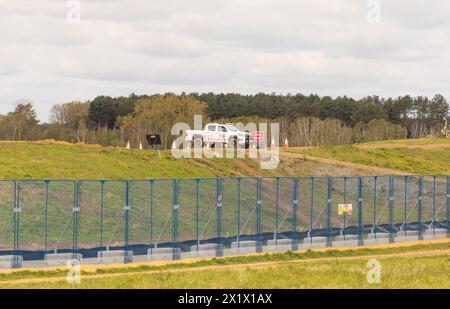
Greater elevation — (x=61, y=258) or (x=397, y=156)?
(x=397, y=156)

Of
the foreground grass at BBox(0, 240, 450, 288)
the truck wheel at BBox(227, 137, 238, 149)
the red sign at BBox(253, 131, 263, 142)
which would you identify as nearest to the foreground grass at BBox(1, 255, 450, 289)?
the foreground grass at BBox(0, 240, 450, 288)

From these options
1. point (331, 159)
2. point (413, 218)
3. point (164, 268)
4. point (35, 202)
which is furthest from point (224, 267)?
point (331, 159)

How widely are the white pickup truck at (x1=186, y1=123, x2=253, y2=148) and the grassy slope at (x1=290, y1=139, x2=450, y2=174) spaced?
5653 mm

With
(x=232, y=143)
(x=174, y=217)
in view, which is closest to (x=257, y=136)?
(x=232, y=143)

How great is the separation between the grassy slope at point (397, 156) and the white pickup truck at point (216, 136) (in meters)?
5.65

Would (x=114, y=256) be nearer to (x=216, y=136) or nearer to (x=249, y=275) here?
(x=249, y=275)

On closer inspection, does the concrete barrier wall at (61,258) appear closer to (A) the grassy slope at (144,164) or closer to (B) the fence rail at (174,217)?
(B) the fence rail at (174,217)

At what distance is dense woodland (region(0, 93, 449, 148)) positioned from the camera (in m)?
124

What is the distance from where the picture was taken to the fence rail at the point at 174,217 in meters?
41.6

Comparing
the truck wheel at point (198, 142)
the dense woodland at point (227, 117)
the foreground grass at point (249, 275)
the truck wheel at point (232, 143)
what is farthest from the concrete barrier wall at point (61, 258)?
the dense woodland at point (227, 117)

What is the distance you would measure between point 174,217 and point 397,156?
52797 mm

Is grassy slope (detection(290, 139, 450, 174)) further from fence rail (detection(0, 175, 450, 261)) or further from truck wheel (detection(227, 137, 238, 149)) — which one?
fence rail (detection(0, 175, 450, 261))

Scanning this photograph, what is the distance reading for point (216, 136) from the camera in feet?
259
